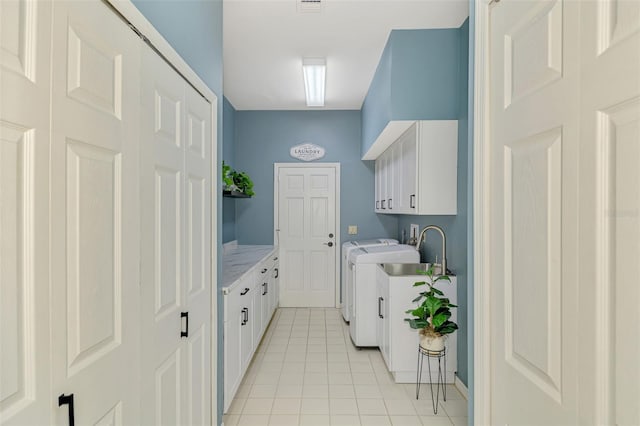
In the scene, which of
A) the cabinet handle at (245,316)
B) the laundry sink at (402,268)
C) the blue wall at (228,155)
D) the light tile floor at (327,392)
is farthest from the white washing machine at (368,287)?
the blue wall at (228,155)

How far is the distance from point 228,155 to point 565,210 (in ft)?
14.4

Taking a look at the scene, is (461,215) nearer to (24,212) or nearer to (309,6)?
(309,6)

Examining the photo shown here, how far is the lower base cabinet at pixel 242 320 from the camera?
91.9 inches

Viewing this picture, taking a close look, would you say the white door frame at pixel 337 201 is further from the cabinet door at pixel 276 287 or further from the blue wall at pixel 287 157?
the cabinet door at pixel 276 287

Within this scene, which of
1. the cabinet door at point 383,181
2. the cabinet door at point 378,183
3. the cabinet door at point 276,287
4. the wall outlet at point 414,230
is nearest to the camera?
the wall outlet at point 414,230

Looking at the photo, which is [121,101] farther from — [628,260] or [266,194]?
[266,194]

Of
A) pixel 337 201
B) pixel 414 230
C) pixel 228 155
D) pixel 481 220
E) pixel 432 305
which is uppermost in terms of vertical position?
pixel 228 155

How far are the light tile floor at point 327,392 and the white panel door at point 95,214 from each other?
1.53m

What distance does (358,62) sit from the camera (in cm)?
335

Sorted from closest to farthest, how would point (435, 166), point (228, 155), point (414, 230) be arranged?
point (435, 166)
point (414, 230)
point (228, 155)

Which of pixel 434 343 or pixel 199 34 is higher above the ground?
pixel 199 34

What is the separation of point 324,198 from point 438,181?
8.06 ft

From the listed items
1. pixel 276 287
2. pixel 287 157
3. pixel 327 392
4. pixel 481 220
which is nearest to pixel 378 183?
pixel 287 157

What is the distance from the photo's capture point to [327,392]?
2.73 meters
